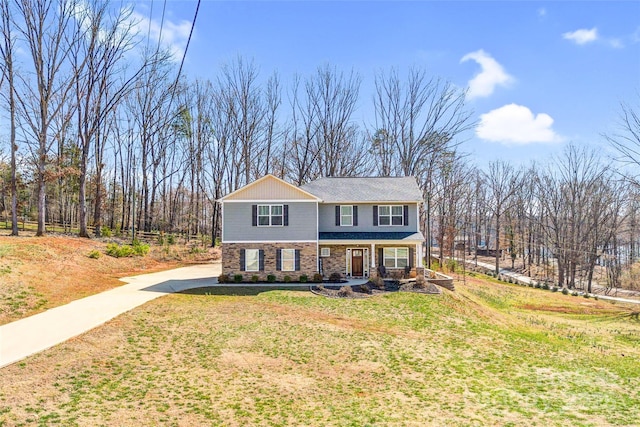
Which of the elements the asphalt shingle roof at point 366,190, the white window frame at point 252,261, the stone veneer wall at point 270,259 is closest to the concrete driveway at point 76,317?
the stone veneer wall at point 270,259

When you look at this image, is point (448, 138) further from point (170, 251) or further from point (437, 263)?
point (170, 251)

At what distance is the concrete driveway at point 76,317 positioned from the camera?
9906 mm

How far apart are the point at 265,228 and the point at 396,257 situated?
306 inches

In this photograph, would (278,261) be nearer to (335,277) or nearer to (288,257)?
(288,257)

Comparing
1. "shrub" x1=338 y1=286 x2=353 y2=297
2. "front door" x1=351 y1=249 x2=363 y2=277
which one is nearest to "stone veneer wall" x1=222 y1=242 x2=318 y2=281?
"front door" x1=351 y1=249 x2=363 y2=277

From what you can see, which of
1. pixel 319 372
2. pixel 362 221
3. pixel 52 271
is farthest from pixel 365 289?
pixel 52 271

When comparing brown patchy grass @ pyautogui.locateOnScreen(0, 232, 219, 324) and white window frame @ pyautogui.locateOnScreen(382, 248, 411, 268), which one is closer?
brown patchy grass @ pyautogui.locateOnScreen(0, 232, 219, 324)

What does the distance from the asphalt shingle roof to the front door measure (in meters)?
3.14

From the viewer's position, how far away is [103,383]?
8031mm

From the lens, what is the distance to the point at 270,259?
2186 centimetres

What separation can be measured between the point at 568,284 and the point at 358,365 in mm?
36414

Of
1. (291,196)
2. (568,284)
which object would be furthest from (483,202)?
(291,196)

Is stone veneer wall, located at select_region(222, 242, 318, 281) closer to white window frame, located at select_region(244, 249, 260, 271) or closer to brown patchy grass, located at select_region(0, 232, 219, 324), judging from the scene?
white window frame, located at select_region(244, 249, 260, 271)

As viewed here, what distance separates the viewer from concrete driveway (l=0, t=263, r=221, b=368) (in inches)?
390
